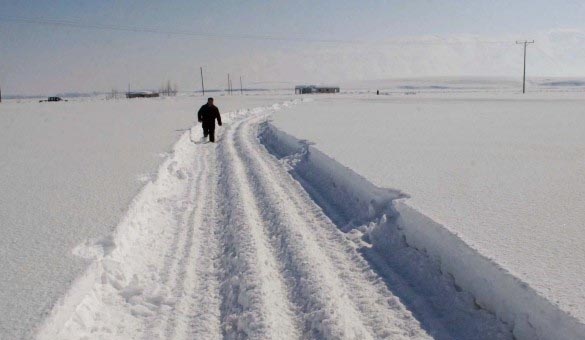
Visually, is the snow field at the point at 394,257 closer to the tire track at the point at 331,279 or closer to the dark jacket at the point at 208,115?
the tire track at the point at 331,279

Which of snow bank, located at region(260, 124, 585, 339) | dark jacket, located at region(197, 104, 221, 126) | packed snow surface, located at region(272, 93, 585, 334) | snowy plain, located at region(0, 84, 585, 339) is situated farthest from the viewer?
dark jacket, located at region(197, 104, 221, 126)

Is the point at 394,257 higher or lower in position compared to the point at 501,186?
lower

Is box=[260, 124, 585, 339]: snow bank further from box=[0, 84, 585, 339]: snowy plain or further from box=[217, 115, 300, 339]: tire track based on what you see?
box=[217, 115, 300, 339]: tire track

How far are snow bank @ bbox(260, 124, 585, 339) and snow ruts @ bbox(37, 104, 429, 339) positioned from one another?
31cm

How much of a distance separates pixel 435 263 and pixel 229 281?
1863 mm

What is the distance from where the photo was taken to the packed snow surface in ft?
11.7

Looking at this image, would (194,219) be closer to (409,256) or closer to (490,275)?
(409,256)

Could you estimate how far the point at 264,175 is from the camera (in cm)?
844

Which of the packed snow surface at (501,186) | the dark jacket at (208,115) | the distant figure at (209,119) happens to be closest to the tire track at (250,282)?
the packed snow surface at (501,186)

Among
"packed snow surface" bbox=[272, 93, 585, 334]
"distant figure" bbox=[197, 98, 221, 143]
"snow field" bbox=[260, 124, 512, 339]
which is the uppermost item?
"distant figure" bbox=[197, 98, 221, 143]

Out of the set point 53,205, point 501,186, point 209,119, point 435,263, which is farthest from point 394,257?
point 209,119

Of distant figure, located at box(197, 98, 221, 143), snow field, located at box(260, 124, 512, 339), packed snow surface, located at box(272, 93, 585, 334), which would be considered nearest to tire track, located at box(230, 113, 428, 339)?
snow field, located at box(260, 124, 512, 339)

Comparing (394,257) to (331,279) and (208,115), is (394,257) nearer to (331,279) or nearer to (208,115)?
(331,279)

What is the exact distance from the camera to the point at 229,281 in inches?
160
